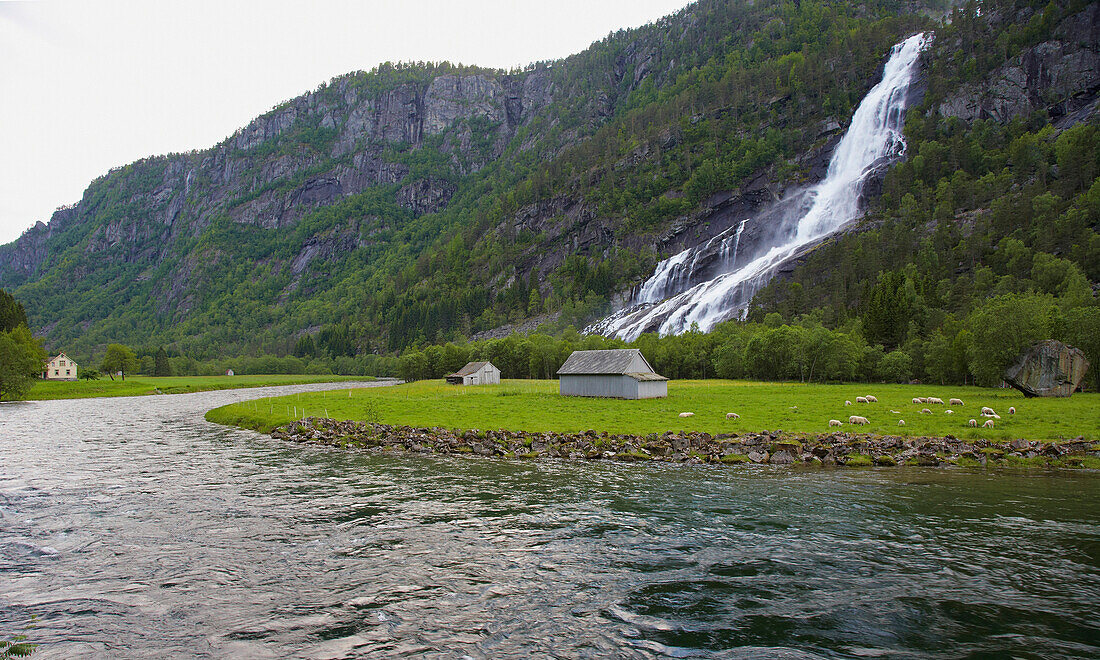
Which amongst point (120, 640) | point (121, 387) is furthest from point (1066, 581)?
point (121, 387)

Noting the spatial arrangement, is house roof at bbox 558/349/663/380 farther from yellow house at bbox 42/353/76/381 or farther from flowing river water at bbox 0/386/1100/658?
yellow house at bbox 42/353/76/381

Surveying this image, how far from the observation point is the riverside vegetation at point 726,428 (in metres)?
28.2

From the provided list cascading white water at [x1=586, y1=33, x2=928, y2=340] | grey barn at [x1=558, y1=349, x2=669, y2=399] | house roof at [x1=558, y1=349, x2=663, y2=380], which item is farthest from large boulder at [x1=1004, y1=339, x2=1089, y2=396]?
cascading white water at [x1=586, y1=33, x2=928, y2=340]

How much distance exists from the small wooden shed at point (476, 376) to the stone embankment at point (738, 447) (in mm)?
58719

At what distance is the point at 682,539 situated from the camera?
662 inches

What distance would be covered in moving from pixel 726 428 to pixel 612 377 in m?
25.7

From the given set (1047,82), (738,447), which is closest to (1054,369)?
(738,447)

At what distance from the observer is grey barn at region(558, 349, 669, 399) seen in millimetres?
58594

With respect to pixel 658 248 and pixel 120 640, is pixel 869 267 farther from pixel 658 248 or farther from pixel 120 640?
pixel 120 640

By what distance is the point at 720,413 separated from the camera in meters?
42.7

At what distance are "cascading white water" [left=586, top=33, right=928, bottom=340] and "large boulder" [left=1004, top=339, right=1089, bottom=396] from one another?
7346cm

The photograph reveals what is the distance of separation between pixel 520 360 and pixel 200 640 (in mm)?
105448

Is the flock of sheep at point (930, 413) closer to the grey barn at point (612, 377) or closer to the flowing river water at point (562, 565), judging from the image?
the flowing river water at point (562, 565)

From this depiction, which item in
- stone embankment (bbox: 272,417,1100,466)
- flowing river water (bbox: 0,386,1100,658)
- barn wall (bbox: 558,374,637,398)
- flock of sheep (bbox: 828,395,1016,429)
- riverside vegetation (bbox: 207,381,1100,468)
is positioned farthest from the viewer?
barn wall (bbox: 558,374,637,398)
